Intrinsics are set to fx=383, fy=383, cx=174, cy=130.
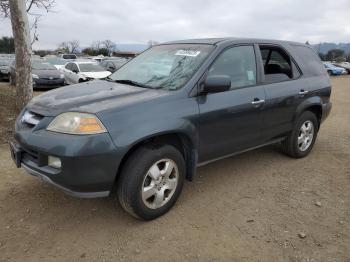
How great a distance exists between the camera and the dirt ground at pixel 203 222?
10.7 ft

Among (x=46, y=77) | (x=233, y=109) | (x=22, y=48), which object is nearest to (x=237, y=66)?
(x=233, y=109)

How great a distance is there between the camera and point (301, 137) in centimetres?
564

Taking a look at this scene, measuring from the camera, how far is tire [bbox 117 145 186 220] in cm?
342

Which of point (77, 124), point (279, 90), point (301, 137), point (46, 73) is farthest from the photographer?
point (46, 73)

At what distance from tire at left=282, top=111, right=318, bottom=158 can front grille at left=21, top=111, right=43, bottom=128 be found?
136 inches

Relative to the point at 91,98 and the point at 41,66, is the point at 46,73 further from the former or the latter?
the point at 91,98

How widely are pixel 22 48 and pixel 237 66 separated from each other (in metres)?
4.67

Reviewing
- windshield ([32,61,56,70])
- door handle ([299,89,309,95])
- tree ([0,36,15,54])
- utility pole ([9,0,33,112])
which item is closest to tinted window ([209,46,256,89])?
door handle ([299,89,309,95])

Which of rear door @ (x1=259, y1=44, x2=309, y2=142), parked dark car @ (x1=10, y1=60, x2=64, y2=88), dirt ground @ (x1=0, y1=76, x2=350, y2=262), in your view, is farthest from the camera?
parked dark car @ (x1=10, y1=60, x2=64, y2=88)

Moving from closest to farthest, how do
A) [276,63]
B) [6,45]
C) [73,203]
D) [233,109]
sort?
[73,203] → [233,109] → [276,63] → [6,45]


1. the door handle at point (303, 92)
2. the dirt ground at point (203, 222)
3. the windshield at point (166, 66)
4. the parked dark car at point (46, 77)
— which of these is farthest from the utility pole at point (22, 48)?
the parked dark car at point (46, 77)

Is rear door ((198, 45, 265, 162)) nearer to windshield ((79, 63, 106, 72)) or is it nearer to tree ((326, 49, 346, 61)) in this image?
windshield ((79, 63, 106, 72))

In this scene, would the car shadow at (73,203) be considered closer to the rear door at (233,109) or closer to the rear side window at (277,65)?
the rear door at (233,109)

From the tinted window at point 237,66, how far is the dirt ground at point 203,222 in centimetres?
127
